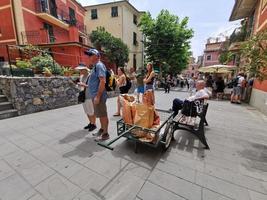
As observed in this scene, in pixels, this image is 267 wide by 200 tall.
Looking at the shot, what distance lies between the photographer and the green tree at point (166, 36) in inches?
566

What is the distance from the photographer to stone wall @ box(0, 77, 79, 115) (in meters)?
4.48

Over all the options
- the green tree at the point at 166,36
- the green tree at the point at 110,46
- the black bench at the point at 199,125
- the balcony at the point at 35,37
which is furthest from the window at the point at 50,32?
the black bench at the point at 199,125

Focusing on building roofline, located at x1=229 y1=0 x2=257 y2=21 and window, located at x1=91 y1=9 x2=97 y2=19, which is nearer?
building roofline, located at x1=229 y1=0 x2=257 y2=21

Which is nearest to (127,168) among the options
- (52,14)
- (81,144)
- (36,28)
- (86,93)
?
→ (81,144)

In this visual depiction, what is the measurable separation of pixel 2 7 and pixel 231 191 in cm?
1545

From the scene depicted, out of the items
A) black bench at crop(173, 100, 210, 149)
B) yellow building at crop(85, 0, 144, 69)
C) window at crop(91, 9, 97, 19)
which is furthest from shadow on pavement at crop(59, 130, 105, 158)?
window at crop(91, 9, 97, 19)

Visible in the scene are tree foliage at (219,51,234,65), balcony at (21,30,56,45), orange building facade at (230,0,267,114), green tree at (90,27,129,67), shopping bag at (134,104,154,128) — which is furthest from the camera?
green tree at (90,27,129,67)

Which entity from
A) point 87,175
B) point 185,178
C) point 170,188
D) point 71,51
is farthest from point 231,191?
point 71,51

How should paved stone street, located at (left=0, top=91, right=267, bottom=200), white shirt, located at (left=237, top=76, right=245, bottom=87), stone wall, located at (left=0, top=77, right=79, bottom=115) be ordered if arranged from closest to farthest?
paved stone street, located at (left=0, top=91, right=267, bottom=200) → stone wall, located at (left=0, top=77, right=79, bottom=115) → white shirt, located at (left=237, top=76, right=245, bottom=87)

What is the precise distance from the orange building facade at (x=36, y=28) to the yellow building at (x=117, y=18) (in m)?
6.42

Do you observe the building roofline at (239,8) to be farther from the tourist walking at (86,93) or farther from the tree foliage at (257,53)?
the tourist walking at (86,93)

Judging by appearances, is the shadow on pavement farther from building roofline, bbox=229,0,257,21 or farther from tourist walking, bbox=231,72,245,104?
building roofline, bbox=229,0,257,21

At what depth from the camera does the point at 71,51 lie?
10562 millimetres

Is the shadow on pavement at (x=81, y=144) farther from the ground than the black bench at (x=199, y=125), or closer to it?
closer to it
